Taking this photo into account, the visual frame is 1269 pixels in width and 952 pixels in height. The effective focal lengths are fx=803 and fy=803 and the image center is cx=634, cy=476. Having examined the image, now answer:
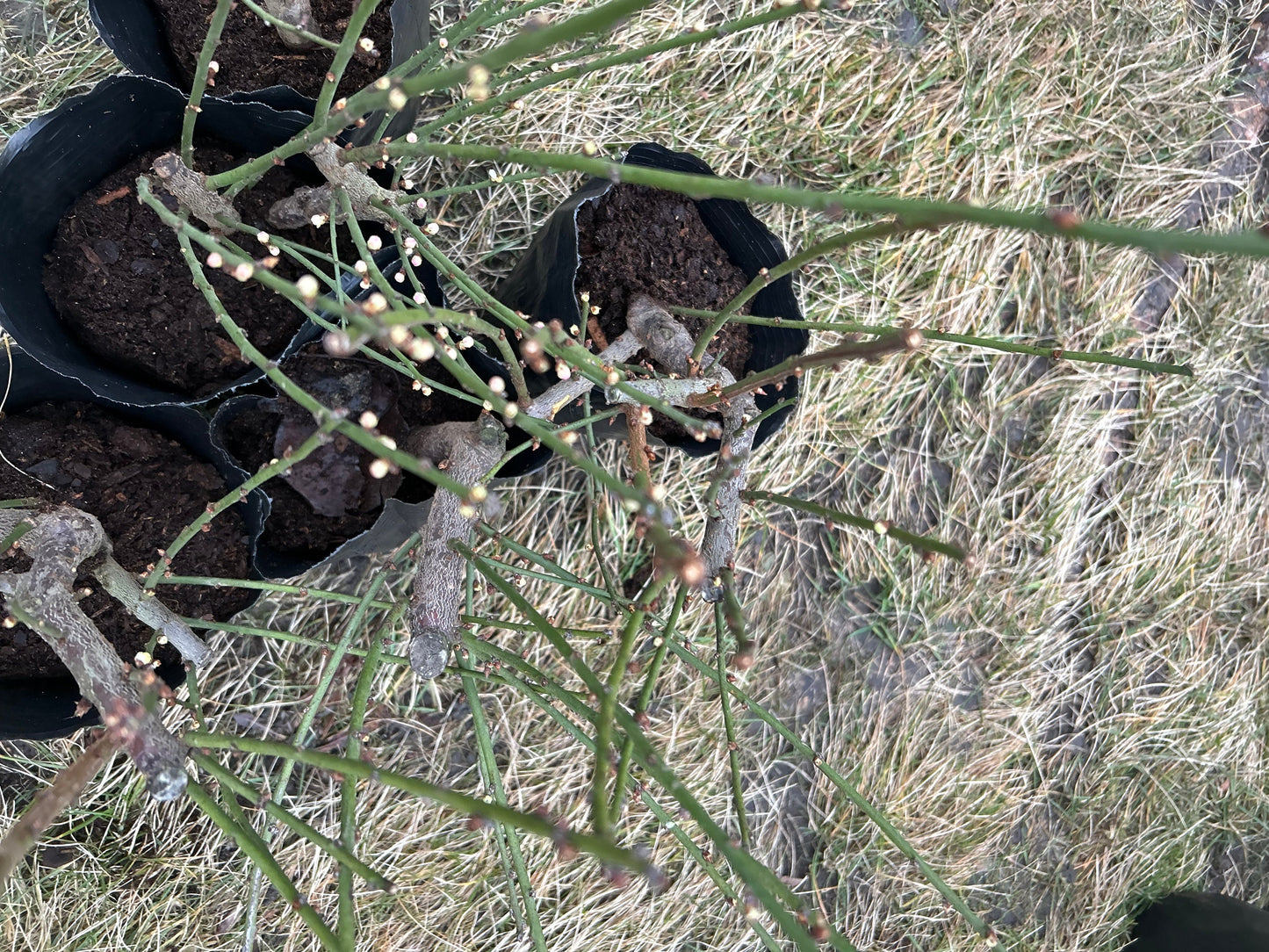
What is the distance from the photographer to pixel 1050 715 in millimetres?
1531

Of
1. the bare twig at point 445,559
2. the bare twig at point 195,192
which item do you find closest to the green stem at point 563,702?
the bare twig at point 445,559

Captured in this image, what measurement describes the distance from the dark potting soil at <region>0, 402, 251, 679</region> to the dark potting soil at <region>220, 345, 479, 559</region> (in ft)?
0.17

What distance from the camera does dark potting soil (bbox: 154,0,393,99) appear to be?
36.7 inches

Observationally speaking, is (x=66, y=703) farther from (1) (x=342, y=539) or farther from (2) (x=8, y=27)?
(2) (x=8, y=27)

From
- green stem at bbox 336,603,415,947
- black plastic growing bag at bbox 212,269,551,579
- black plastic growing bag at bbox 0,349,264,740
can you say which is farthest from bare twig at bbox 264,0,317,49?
green stem at bbox 336,603,415,947

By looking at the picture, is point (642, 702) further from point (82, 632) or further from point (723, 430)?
point (82, 632)

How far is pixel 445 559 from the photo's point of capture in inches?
31.6

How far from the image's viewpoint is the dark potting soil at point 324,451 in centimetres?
96

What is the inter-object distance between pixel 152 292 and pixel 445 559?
0.47m

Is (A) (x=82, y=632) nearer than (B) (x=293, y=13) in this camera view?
Yes

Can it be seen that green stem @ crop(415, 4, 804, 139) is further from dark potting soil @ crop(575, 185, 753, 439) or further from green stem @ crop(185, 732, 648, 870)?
green stem @ crop(185, 732, 648, 870)

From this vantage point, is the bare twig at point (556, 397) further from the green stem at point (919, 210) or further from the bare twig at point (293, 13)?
the bare twig at point (293, 13)

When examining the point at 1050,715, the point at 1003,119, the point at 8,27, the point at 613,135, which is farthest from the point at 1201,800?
the point at 8,27

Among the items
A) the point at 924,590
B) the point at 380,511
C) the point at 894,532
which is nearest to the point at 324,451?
the point at 380,511
